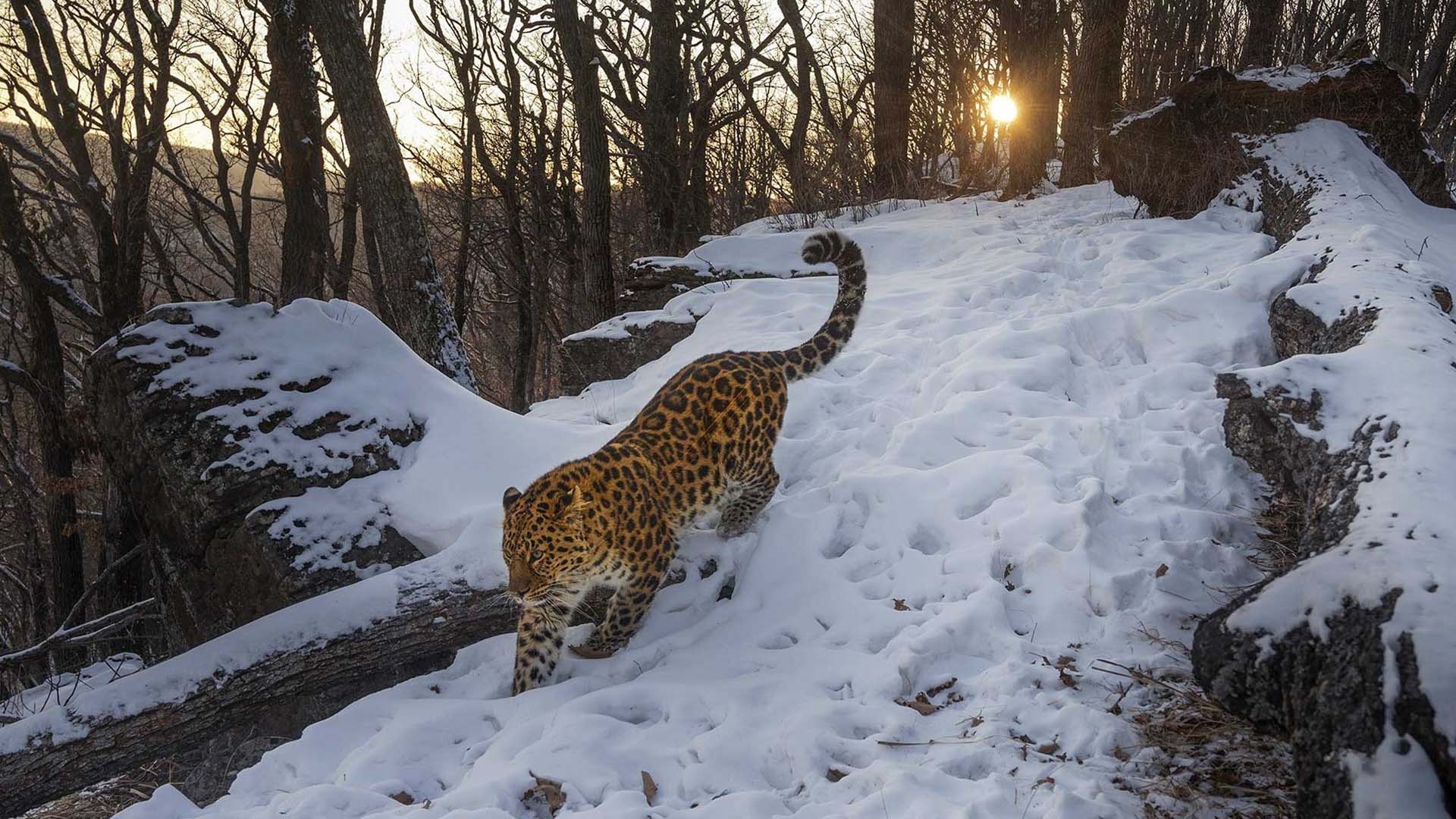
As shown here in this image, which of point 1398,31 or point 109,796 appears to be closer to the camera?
point 109,796

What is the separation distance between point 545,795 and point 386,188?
21.2 ft

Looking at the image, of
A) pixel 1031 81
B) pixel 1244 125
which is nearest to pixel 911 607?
pixel 1244 125

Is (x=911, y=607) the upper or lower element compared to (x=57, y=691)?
upper

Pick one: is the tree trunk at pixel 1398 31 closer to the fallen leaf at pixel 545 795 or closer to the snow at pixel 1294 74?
the snow at pixel 1294 74

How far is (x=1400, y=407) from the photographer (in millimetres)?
3531

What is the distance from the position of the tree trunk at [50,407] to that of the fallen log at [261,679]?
717 cm

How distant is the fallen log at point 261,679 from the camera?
4344mm

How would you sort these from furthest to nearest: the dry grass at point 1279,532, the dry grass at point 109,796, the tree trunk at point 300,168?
1. the tree trunk at point 300,168
2. the dry grass at point 109,796
3. the dry grass at point 1279,532

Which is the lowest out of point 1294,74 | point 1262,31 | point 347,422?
point 347,422

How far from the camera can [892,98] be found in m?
13.9

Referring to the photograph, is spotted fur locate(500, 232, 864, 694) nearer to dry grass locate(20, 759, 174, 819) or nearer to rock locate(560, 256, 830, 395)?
dry grass locate(20, 759, 174, 819)

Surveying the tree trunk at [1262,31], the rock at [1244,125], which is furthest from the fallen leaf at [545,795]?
the tree trunk at [1262,31]

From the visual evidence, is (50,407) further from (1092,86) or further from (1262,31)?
(1262,31)

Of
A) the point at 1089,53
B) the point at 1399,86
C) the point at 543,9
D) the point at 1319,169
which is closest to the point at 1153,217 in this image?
the point at 1319,169
